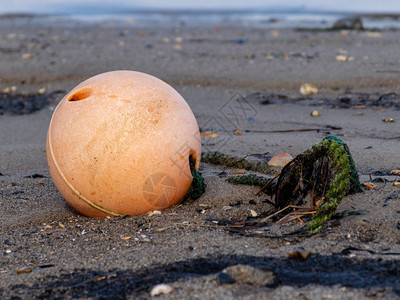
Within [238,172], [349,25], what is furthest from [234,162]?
[349,25]

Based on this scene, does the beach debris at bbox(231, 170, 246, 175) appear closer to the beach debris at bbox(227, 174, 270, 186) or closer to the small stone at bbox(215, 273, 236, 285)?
the beach debris at bbox(227, 174, 270, 186)

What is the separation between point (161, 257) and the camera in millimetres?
3205

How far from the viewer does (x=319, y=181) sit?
→ 12.7 feet

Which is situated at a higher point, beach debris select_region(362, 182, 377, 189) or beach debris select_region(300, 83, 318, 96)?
beach debris select_region(300, 83, 318, 96)

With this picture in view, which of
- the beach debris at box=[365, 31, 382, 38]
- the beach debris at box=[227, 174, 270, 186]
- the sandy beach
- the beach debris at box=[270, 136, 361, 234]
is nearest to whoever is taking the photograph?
the sandy beach

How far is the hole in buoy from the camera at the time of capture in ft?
12.8

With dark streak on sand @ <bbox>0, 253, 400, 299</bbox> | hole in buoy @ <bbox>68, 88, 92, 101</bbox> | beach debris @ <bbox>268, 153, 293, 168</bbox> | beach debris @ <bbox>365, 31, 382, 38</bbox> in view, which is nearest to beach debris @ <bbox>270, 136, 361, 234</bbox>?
dark streak on sand @ <bbox>0, 253, 400, 299</bbox>

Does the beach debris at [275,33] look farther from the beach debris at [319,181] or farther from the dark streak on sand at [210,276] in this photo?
the dark streak on sand at [210,276]

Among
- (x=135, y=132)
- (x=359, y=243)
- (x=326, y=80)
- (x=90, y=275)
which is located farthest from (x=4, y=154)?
(x=326, y=80)

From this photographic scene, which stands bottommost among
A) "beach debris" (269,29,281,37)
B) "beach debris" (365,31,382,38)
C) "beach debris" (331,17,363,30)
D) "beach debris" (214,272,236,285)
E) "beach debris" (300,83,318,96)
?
"beach debris" (214,272,236,285)

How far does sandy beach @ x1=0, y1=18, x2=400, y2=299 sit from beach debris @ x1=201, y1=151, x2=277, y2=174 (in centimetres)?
11

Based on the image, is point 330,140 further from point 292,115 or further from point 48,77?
point 48,77

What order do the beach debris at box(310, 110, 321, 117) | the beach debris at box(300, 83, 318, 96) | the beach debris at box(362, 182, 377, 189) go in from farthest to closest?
the beach debris at box(300, 83, 318, 96) → the beach debris at box(310, 110, 321, 117) → the beach debris at box(362, 182, 377, 189)

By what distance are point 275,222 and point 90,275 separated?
1377 mm
